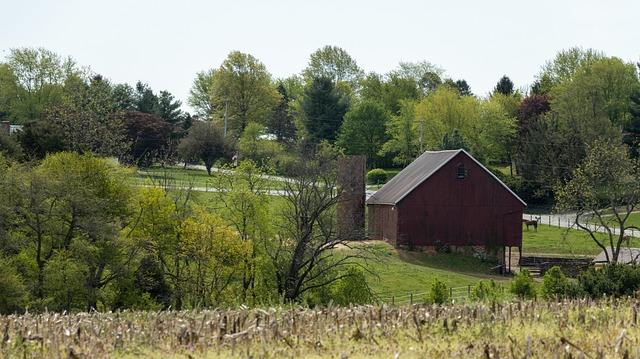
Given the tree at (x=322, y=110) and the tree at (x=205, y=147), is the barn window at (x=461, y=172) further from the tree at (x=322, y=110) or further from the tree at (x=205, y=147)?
the tree at (x=322, y=110)

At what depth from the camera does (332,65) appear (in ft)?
455

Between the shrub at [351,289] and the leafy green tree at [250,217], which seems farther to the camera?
the leafy green tree at [250,217]

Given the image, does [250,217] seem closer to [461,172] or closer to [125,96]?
[461,172]

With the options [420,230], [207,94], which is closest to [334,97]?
[207,94]

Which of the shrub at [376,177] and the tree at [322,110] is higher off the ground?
the tree at [322,110]

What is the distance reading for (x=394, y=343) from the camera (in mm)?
9148

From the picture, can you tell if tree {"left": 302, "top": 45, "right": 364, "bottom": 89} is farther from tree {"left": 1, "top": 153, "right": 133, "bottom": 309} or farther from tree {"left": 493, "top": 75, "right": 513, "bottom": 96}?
tree {"left": 1, "top": 153, "right": 133, "bottom": 309}

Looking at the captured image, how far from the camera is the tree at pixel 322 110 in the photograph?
4262 inches

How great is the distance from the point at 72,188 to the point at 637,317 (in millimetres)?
30077

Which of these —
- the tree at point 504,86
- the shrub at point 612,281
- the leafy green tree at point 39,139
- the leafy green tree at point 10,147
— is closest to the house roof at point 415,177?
the leafy green tree at point 39,139

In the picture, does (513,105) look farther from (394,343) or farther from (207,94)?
(394,343)

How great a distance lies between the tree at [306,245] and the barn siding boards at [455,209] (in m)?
11.4

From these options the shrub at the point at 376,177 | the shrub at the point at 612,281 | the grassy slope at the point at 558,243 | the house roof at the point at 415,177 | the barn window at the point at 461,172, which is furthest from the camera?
the shrub at the point at 376,177

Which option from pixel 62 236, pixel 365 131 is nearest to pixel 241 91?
pixel 365 131
